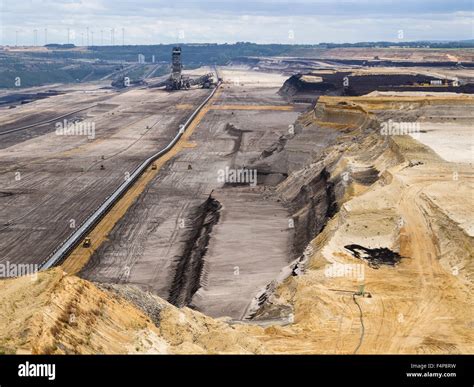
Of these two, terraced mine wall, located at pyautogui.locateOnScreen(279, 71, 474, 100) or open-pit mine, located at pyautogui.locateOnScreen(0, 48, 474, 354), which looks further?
terraced mine wall, located at pyautogui.locateOnScreen(279, 71, 474, 100)

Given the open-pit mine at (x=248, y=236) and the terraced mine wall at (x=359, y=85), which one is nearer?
the open-pit mine at (x=248, y=236)

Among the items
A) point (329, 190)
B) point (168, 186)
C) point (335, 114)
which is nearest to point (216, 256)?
point (329, 190)

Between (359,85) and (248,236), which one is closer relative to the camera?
(248,236)

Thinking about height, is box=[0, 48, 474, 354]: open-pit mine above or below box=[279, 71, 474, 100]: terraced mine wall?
below

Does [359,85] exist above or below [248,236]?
above

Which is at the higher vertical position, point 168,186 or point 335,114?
point 335,114

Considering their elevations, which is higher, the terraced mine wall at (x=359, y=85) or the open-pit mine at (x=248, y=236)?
the terraced mine wall at (x=359, y=85)
